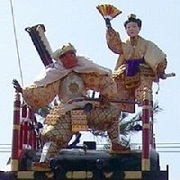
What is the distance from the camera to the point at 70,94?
19.7ft

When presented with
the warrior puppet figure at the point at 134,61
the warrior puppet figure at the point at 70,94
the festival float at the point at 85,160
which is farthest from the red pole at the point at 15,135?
the warrior puppet figure at the point at 134,61

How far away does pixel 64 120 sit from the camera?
5836mm

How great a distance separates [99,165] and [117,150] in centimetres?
33

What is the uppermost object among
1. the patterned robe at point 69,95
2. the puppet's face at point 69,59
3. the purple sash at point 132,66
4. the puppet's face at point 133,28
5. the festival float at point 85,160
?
the puppet's face at point 133,28

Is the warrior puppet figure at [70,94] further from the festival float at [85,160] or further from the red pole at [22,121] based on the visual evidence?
the red pole at [22,121]

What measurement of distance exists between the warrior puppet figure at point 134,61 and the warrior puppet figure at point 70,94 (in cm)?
49

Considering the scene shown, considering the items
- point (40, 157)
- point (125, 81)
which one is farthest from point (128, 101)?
point (40, 157)

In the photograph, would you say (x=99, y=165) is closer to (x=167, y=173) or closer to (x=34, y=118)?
(x=167, y=173)

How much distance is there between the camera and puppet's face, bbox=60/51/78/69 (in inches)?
236

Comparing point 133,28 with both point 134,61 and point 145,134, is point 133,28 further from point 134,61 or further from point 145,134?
point 145,134

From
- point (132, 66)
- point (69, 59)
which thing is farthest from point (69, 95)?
point (132, 66)

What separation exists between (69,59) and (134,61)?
2.85 feet

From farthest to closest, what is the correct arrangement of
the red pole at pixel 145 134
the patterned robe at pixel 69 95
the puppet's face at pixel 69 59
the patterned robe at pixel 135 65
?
the patterned robe at pixel 135 65
the puppet's face at pixel 69 59
the patterned robe at pixel 69 95
the red pole at pixel 145 134

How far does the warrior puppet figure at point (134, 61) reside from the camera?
657 centimetres
